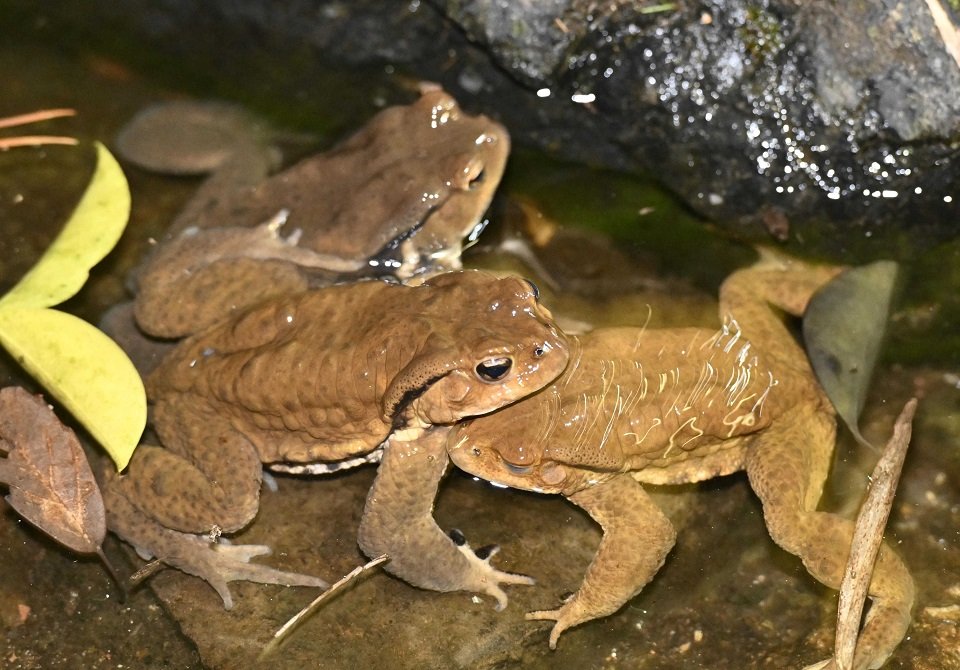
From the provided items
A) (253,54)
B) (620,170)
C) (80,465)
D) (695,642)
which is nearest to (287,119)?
(253,54)

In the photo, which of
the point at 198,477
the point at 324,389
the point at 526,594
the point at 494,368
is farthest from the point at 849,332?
the point at 198,477

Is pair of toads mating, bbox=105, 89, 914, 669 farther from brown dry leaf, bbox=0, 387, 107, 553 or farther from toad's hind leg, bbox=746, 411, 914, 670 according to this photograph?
brown dry leaf, bbox=0, 387, 107, 553

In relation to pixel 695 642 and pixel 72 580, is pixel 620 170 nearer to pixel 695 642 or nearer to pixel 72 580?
pixel 695 642

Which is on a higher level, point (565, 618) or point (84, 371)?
point (84, 371)

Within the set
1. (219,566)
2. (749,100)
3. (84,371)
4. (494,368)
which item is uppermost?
(749,100)

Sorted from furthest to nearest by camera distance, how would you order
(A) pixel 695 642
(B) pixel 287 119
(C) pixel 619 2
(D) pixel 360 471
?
(B) pixel 287 119
(C) pixel 619 2
(D) pixel 360 471
(A) pixel 695 642

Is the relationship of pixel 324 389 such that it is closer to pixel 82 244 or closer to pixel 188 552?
pixel 188 552

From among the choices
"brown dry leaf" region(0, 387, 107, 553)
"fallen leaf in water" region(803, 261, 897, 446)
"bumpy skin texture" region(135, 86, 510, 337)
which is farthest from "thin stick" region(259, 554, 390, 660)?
"fallen leaf in water" region(803, 261, 897, 446)
